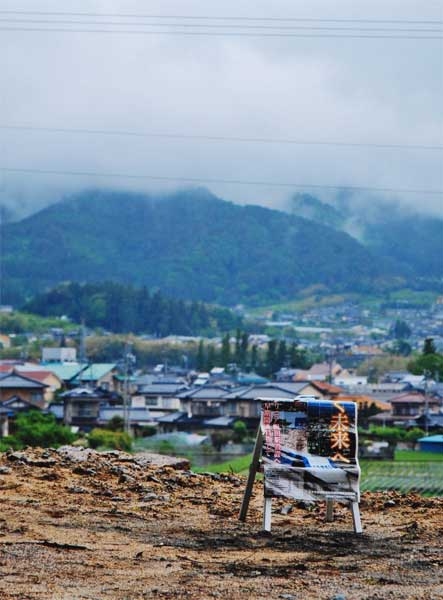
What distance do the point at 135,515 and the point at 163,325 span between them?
168474 millimetres

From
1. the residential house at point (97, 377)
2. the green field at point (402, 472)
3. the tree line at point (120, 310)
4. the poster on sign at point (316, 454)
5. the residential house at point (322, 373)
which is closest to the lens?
the poster on sign at point (316, 454)

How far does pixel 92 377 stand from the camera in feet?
287

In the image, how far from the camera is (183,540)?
6613 millimetres

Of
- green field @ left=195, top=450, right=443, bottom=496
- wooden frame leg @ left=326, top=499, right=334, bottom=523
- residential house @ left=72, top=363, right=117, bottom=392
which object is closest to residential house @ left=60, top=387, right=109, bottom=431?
residential house @ left=72, top=363, right=117, bottom=392

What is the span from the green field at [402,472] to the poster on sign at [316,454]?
46.9 feet

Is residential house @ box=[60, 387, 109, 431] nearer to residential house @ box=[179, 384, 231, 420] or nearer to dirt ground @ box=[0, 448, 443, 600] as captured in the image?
residential house @ box=[179, 384, 231, 420]

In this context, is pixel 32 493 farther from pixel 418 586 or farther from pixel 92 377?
pixel 92 377

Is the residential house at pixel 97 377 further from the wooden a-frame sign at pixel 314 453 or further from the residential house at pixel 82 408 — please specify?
the wooden a-frame sign at pixel 314 453

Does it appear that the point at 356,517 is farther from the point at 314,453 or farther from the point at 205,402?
the point at 205,402

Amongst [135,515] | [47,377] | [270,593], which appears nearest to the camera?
[270,593]

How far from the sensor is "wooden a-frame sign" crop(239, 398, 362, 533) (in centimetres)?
673

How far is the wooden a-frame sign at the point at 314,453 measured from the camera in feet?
22.1

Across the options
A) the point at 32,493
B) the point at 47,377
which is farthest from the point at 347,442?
the point at 47,377

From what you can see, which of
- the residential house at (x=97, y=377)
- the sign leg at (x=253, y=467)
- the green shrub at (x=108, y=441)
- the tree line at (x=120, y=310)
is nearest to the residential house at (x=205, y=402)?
the residential house at (x=97, y=377)
